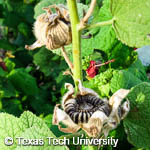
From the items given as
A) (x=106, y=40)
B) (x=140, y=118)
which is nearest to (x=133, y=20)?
(x=140, y=118)

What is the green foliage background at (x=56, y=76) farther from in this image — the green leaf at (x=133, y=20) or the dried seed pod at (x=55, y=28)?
the dried seed pod at (x=55, y=28)

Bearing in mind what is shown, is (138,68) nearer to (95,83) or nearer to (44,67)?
(95,83)

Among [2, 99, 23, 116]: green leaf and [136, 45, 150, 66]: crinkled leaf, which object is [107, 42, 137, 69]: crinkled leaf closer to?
[136, 45, 150, 66]: crinkled leaf

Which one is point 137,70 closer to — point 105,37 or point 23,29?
point 105,37

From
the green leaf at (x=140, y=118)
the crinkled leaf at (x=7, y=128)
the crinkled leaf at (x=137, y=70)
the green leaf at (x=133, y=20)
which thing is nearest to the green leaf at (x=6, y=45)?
the crinkled leaf at (x=137, y=70)

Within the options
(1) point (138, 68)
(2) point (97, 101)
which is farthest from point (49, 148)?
(1) point (138, 68)

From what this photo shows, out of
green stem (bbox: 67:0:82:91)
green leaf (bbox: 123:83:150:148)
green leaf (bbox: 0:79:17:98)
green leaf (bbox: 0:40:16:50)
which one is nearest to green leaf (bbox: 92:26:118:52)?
green leaf (bbox: 123:83:150:148)

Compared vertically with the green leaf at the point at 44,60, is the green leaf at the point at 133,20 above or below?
above

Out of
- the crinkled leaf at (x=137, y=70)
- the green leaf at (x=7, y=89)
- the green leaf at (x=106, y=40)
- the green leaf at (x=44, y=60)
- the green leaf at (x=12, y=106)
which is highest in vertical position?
the green leaf at (x=106, y=40)
